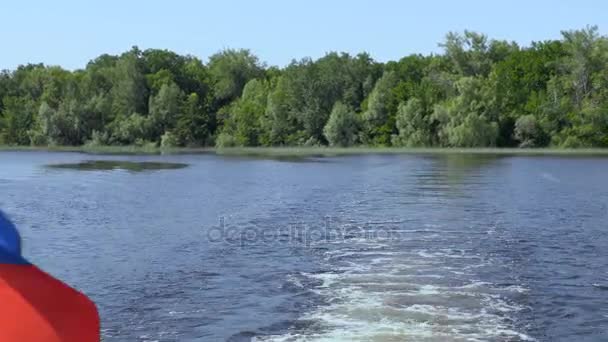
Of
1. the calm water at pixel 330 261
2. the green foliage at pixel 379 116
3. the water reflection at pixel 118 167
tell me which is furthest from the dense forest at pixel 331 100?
the calm water at pixel 330 261

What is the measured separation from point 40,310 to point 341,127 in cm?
12050

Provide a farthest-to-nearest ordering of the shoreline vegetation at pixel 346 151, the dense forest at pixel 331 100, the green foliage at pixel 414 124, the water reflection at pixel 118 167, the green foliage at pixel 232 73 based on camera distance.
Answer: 1. the green foliage at pixel 232 73
2. the green foliage at pixel 414 124
3. the dense forest at pixel 331 100
4. the shoreline vegetation at pixel 346 151
5. the water reflection at pixel 118 167

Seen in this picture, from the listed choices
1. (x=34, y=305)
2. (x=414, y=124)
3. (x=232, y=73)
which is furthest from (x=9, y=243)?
(x=232, y=73)

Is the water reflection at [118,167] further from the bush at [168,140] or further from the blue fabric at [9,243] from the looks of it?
the blue fabric at [9,243]

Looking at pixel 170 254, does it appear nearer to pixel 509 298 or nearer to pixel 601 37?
pixel 509 298

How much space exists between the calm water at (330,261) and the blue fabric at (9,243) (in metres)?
9.68

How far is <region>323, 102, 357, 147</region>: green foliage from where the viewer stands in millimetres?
121625

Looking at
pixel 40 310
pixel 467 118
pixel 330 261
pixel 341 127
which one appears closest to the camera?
pixel 40 310

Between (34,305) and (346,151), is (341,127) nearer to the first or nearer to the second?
(346,151)

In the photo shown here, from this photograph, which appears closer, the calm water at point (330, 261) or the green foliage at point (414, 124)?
the calm water at point (330, 261)

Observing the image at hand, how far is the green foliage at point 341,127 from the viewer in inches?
4788

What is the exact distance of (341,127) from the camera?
12206cm

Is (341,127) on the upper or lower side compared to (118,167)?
upper

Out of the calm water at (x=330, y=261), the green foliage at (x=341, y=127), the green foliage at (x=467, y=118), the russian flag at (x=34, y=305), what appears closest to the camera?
the russian flag at (x=34, y=305)
